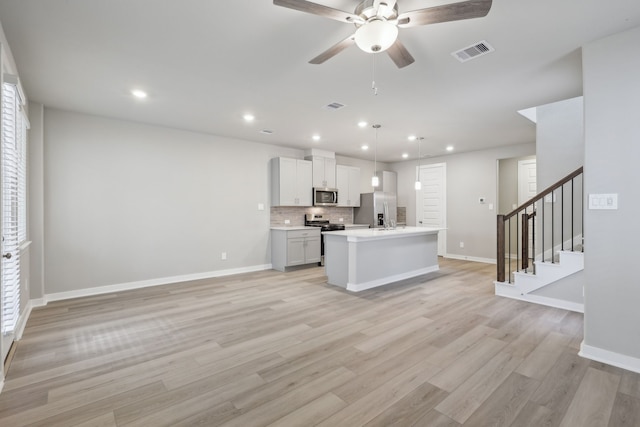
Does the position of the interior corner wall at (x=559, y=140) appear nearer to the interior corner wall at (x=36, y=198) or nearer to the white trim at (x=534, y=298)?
the white trim at (x=534, y=298)

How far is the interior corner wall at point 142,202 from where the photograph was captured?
4355mm

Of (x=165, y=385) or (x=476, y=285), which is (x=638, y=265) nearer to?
(x=476, y=285)

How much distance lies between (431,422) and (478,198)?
6.50 meters

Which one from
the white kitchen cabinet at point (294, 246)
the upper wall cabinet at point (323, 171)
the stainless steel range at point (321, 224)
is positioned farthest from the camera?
the upper wall cabinet at point (323, 171)

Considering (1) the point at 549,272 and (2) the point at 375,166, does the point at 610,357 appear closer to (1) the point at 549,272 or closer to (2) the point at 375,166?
(1) the point at 549,272

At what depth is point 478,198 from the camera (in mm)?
7316

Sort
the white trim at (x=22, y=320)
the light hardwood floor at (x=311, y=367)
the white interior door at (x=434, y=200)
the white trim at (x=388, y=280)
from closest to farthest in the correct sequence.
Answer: the light hardwood floor at (x=311, y=367) → the white trim at (x=22, y=320) → the white trim at (x=388, y=280) → the white interior door at (x=434, y=200)

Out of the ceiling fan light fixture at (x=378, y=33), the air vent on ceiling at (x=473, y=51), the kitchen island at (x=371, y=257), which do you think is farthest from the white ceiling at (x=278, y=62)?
the kitchen island at (x=371, y=257)

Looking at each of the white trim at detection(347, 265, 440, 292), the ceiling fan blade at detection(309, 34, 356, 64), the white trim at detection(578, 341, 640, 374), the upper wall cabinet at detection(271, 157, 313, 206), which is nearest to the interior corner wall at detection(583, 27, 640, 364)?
the white trim at detection(578, 341, 640, 374)

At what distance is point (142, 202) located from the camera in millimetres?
4980

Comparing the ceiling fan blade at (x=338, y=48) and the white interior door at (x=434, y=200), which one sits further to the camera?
the white interior door at (x=434, y=200)

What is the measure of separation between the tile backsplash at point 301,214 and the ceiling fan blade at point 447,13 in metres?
5.09

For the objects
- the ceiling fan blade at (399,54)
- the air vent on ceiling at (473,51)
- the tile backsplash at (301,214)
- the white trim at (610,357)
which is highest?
the air vent on ceiling at (473,51)

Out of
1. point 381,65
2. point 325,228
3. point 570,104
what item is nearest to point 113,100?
point 381,65
